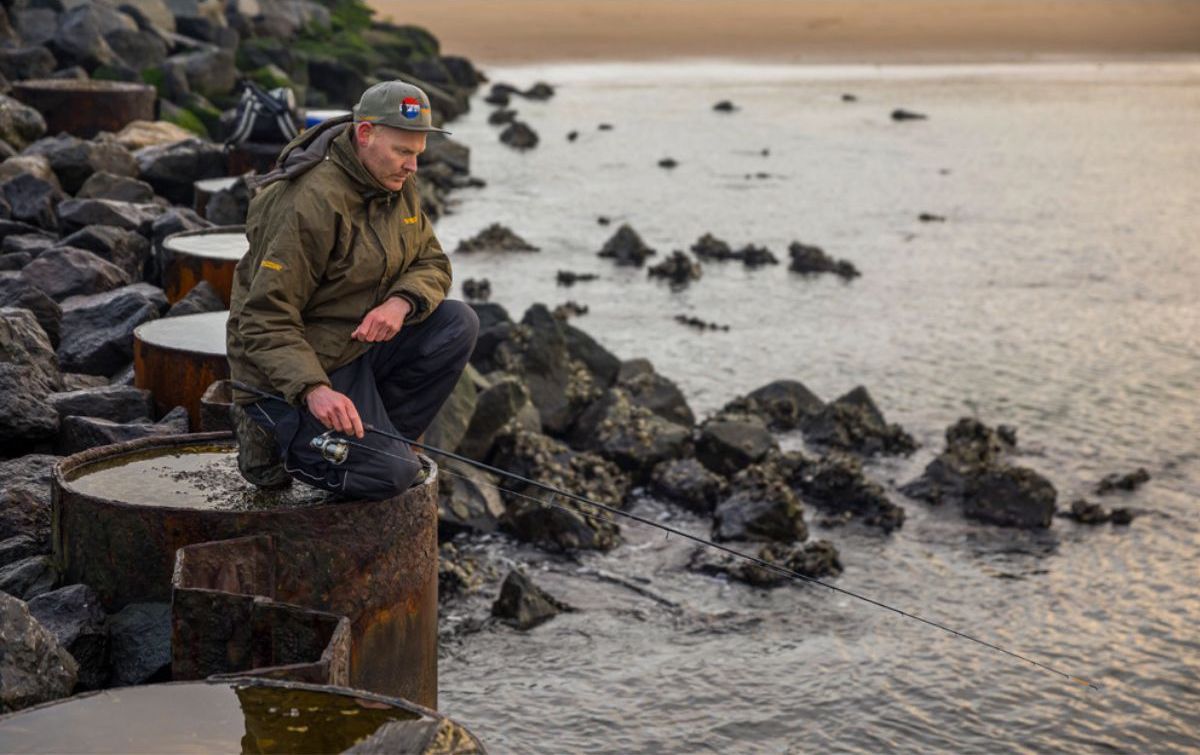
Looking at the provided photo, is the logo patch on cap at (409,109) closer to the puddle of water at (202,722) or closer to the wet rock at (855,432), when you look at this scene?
the puddle of water at (202,722)

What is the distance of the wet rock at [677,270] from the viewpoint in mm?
17719

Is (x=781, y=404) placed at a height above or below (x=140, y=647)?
below

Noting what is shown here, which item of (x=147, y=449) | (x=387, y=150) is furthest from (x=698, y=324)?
(x=387, y=150)

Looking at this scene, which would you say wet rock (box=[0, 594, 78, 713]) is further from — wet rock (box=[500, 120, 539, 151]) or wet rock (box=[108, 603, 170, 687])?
wet rock (box=[500, 120, 539, 151])

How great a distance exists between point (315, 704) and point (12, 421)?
125 inches

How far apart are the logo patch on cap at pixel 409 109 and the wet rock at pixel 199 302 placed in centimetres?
367

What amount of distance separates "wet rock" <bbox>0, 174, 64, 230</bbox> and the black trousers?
264 inches

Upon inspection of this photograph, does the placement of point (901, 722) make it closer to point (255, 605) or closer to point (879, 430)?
point (255, 605)

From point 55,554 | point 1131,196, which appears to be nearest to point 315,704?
point 55,554

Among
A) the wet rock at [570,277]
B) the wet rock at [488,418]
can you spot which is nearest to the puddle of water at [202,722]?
the wet rock at [488,418]

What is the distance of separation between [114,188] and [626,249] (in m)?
7.74

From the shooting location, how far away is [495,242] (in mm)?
19062

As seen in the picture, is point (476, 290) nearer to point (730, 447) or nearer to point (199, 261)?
point (730, 447)

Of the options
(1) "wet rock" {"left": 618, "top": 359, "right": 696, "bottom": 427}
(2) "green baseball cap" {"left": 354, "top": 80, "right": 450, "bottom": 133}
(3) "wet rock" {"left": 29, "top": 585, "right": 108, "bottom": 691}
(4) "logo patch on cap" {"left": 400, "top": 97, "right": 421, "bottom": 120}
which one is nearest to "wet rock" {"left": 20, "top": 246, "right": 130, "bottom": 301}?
(1) "wet rock" {"left": 618, "top": 359, "right": 696, "bottom": 427}
